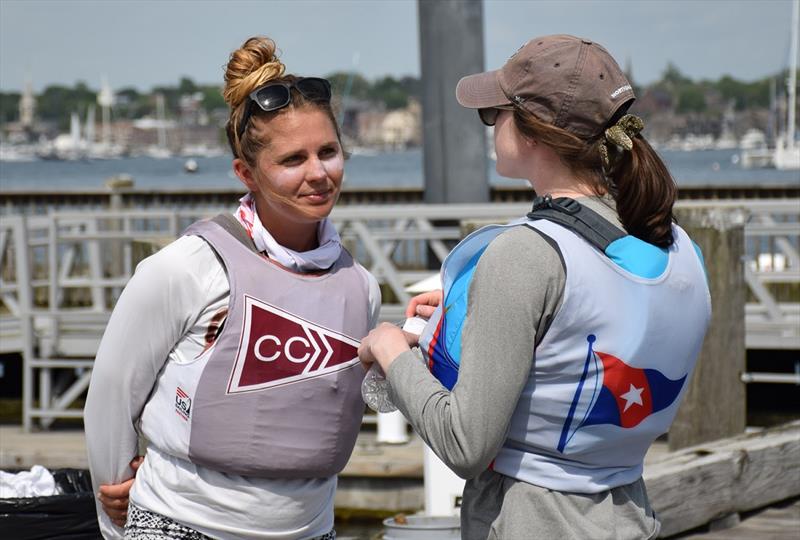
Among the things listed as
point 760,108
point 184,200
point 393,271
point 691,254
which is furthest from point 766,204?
point 760,108

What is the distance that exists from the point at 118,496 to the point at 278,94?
96cm

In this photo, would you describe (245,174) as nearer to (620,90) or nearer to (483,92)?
(483,92)

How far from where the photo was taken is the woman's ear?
9.21ft

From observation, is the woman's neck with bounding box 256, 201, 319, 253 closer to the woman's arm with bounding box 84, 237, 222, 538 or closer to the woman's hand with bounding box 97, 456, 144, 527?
the woman's arm with bounding box 84, 237, 222, 538

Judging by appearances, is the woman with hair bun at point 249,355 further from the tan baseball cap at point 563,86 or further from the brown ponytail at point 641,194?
the brown ponytail at point 641,194

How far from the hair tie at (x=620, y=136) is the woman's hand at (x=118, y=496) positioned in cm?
125

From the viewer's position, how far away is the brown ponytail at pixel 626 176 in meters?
2.35

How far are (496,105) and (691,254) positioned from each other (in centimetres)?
47

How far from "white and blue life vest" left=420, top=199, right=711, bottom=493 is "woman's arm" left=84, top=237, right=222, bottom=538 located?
560 millimetres

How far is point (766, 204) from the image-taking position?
9492mm

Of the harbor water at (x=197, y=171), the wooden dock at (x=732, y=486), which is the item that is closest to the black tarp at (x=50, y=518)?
the wooden dock at (x=732, y=486)

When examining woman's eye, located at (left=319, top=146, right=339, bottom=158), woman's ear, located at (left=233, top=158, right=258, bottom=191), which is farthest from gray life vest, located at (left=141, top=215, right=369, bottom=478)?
woman's eye, located at (left=319, top=146, right=339, bottom=158)

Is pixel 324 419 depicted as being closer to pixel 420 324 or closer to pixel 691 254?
pixel 420 324

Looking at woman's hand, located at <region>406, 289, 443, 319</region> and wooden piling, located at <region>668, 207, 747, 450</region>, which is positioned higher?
woman's hand, located at <region>406, 289, 443, 319</region>
